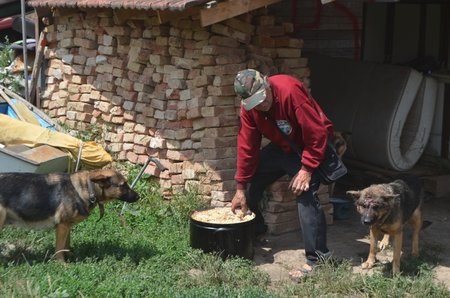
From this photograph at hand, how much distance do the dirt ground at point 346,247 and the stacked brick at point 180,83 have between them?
0.55m

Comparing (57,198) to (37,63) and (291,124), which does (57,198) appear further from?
(37,63)

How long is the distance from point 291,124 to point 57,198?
228cm

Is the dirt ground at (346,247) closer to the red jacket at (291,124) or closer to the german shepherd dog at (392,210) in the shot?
the german shepherd dog at (392,210)

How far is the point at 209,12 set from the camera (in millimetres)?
7441

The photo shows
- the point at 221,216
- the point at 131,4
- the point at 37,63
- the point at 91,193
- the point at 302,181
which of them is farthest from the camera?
the point at 37,63

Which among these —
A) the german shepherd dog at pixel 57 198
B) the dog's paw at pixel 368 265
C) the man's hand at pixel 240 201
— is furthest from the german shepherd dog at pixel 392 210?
the german shepherd dog at pixel 57 198

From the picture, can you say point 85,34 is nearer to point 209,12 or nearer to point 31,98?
point 31,98

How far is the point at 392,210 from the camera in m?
7.13

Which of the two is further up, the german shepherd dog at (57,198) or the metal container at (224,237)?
the german shepherd dog at (57,198)

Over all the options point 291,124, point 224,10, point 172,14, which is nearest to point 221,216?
point 291,124

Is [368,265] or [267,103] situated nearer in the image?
[267,103]

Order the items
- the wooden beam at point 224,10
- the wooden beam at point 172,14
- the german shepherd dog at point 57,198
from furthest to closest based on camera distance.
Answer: the wooden beam at point 172,14 < the wooden beam at point 224,10 < the german shepherd dog at point 57,198

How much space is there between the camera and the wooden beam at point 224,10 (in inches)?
293

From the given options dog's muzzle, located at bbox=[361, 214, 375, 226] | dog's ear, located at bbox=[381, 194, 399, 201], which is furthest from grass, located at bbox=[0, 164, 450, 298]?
dog's ear, located at bbox=[381, 194, 399, 201]
